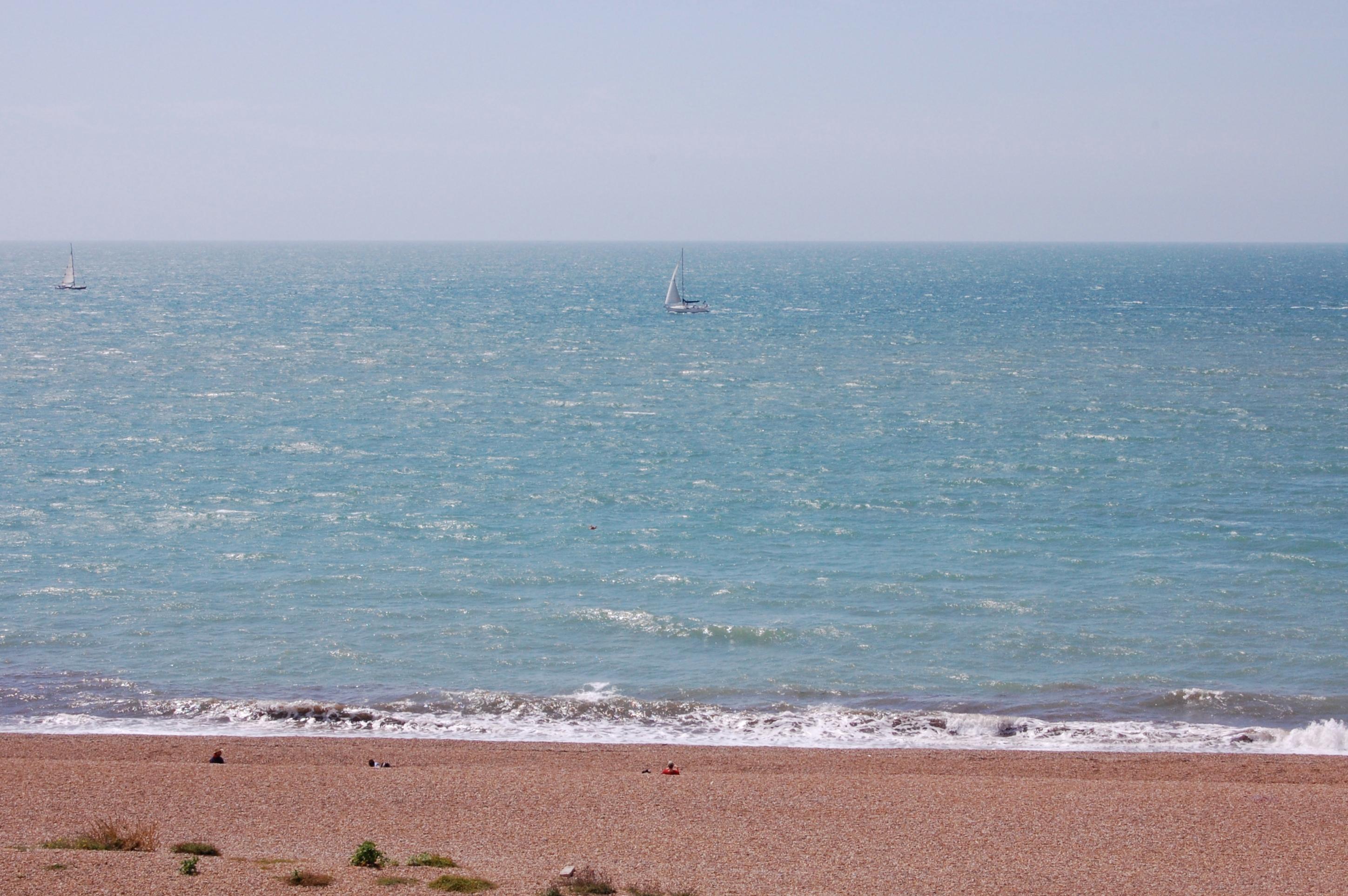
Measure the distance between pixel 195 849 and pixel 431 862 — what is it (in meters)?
3.13

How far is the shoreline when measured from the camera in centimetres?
1534

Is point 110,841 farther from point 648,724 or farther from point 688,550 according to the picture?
point 688,550

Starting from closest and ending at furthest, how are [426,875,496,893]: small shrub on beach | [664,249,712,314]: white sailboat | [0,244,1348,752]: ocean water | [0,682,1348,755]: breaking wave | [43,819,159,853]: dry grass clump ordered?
[426,875,496,893]: small shrub on beach < [43,819,159,853]: dry grass clump < [0,682,1348,755]: breaking wave < [0,244,1348,752]: ocean water < [664,249,712,314]: white sailboat

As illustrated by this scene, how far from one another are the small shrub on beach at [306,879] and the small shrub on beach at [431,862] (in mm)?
1202

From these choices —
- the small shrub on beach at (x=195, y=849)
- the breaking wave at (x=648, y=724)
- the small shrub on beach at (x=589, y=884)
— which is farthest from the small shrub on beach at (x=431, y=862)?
the breaking wave at (x=648, y=724)

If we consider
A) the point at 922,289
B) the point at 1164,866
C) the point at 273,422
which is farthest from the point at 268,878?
the point at 922,289

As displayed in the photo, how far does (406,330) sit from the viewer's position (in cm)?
10138

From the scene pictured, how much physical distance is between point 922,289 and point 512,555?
13120 cm

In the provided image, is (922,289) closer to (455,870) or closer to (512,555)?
(512,555)

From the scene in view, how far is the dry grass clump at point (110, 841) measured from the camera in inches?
603

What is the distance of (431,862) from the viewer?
599 inches

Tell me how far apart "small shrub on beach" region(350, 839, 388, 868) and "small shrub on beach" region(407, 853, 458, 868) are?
1.17 feet

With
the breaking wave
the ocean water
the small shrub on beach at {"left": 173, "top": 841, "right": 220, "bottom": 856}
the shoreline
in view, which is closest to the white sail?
the ocean water

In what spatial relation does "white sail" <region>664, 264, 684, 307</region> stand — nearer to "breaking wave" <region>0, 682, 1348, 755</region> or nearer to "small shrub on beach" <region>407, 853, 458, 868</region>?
"breaking wave" <region>0, 682, 1348, 755</region>
